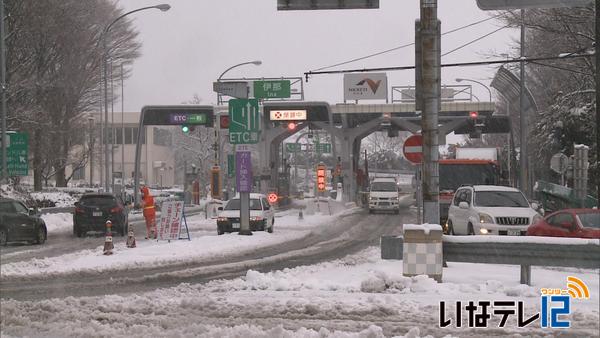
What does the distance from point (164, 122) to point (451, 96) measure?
22.9 meters

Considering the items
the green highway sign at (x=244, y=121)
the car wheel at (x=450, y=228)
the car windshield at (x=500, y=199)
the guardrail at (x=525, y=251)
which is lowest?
the car wheel at (x=450, y=228)

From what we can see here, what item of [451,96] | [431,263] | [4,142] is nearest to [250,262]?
[431,263]

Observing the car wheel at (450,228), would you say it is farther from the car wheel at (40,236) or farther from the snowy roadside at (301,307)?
the car wheel at (40,236)

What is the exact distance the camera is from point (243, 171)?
969 inches

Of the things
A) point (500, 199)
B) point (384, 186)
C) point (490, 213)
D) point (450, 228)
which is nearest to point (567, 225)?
point (490, 213)

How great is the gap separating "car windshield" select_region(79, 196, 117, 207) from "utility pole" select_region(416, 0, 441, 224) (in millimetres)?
16637

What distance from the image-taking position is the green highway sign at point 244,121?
78.0 feet

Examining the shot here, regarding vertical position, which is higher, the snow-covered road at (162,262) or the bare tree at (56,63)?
the bare tree at (56,63)

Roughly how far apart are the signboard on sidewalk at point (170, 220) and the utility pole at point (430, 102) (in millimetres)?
10602

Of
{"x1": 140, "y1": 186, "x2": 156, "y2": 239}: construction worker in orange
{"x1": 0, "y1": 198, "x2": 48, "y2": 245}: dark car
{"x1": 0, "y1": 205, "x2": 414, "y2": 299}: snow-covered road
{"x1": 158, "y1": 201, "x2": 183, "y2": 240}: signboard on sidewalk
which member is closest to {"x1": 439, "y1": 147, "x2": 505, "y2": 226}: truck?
{"x1": 0, "y1": 205, "x2": 414, "y2": 299}: snow-covered road

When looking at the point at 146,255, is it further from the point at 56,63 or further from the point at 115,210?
the point at 56,63

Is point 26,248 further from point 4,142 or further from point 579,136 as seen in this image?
point 579,136

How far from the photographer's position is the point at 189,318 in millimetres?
9820

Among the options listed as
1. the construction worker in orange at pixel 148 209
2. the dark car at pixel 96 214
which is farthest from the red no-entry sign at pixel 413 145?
the dark car at pixel 96 214
